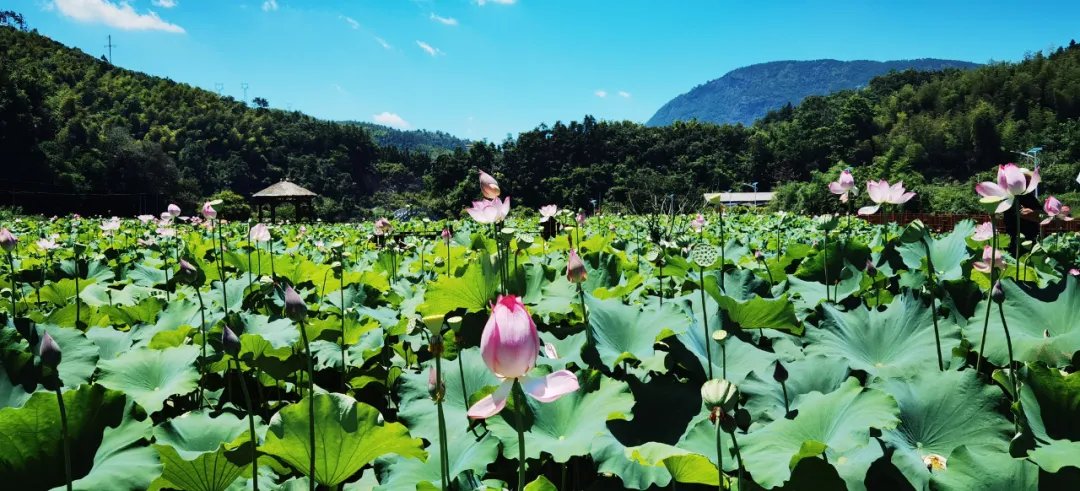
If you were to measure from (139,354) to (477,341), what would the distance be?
0.72 m

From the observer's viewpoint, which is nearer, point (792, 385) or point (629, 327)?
point (792, 385)

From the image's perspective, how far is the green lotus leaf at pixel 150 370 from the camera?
1232 mm

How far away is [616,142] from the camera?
70.6 m

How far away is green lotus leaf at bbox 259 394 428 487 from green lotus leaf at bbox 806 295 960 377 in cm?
78

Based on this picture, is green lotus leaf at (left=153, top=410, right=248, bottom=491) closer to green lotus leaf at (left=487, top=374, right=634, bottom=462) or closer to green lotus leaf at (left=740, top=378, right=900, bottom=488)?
green lotus leaf at (left=487, top=374, right=634, bottom=462)

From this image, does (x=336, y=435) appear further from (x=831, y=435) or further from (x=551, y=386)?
(x=831, y=435)

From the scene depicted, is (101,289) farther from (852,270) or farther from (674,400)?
(852,270)

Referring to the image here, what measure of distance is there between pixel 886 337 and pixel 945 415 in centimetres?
40

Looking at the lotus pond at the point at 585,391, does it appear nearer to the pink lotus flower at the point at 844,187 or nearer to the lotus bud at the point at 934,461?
the lotus bud at the point at 934,461

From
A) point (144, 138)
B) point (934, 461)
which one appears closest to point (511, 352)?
point (934, 461)

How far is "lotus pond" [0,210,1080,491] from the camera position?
770 millimetres

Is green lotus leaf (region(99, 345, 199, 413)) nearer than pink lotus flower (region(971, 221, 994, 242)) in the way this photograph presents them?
Yes

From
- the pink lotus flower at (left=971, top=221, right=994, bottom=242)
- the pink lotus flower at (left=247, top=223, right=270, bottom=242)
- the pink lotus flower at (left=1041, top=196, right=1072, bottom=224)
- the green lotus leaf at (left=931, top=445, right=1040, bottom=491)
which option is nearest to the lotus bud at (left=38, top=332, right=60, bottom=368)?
the green lotus leaf at (left=931, top=445, right=1040, bottom=491)

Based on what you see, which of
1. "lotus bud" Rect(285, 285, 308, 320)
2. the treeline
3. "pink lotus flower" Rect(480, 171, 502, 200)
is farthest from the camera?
the treeline
